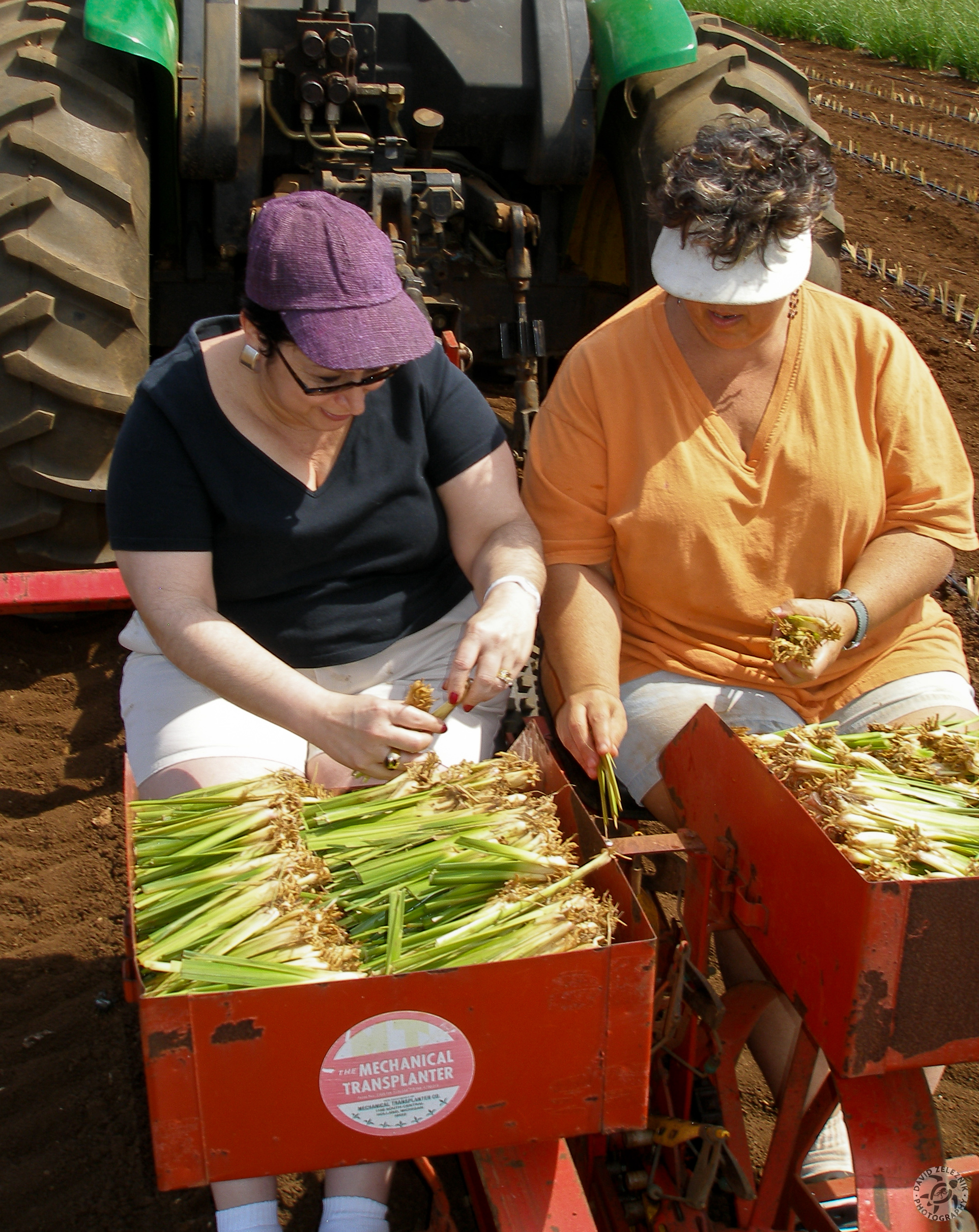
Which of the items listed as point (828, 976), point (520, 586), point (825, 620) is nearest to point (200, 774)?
point (520, 586)

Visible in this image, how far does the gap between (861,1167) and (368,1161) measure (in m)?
0.79

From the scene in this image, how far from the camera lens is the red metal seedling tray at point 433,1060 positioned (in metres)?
1.57

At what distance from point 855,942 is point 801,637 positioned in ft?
2.68

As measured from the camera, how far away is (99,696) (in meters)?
3.85

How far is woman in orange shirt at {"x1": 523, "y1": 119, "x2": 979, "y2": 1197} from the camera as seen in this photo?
255cm

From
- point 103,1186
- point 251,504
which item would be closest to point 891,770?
point 251,504

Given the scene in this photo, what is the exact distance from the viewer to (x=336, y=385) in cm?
228

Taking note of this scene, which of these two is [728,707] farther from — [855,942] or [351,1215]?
[351,1215]

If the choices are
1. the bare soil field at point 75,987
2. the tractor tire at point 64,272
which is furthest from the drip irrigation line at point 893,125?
the tractor tire at point 64,272

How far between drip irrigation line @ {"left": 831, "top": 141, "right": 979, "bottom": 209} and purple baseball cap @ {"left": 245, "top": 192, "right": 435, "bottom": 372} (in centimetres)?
839

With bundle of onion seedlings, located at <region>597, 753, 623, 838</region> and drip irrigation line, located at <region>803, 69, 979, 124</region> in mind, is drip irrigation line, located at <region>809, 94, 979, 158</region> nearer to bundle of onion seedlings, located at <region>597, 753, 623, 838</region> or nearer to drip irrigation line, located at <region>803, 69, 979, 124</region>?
drip irrigation line, located at <region>803, 69, 979, 124</region>

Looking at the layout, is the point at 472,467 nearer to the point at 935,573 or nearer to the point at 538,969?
the point at 935,573

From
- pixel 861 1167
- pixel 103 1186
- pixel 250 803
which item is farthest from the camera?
pixel 103 1186

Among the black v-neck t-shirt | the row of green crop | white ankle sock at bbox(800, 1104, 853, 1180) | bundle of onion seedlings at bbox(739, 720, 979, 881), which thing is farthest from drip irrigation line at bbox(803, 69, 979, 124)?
white ankle sock at bbox(800, 1104, 853, 1180)
